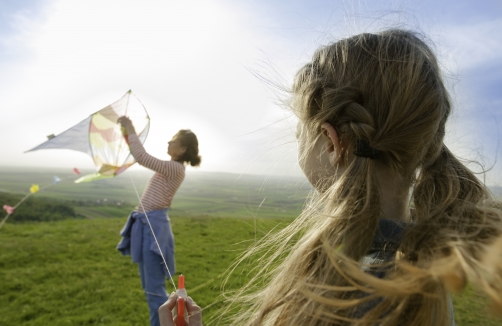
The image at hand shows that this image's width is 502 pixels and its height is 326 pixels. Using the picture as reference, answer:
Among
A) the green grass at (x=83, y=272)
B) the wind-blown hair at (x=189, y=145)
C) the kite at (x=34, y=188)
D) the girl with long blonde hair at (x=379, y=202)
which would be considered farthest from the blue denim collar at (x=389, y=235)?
the kite at (x=34, y=188)

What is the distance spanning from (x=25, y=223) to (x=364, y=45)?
9892 millimetres

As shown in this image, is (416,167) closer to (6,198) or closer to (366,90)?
(366,90)

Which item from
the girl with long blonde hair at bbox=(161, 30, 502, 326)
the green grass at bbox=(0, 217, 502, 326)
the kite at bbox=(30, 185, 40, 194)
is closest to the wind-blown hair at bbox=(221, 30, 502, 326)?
the girl with long blonde hair at bbox=(161, 30, 502, 326)

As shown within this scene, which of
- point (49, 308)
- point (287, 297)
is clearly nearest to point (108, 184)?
point (49, 308)

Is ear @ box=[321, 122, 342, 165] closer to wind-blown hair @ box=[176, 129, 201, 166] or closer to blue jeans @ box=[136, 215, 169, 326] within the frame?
blue jeans @ box=[136, 215, 169, 326]

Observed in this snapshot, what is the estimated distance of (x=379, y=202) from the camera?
118cm

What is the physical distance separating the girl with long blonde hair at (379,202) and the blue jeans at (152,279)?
2290 millimetres

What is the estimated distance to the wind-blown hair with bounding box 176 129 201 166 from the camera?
156 inches

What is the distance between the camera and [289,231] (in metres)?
1.48

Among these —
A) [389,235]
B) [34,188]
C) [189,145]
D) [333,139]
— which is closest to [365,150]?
[333,139]

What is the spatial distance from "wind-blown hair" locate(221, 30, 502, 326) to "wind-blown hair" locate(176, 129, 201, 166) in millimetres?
2605

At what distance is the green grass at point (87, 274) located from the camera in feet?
14.8

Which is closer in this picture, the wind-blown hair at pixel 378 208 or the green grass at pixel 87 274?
the wind-blown hair at pixel 378 208

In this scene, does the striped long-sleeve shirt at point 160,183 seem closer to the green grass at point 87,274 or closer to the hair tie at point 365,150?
the green grass at point 87,274
